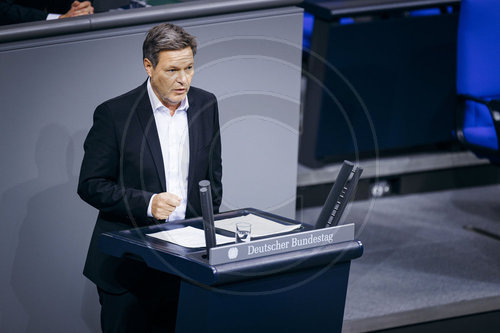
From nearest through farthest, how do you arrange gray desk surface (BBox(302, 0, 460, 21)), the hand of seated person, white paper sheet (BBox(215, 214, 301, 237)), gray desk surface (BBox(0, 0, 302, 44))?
white paper sheet (BBox(215, 214, 301, 237)), gray desk surface (BBox(0, 0, 302, 44)), the hand of seated person, gray desk surface (BBox(302, 0, 460, 21))

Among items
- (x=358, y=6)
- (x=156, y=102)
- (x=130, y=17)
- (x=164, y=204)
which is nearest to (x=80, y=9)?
(x=130, y=17)

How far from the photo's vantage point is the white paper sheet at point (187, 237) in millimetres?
2582

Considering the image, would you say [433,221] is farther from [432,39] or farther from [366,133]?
[432,39]

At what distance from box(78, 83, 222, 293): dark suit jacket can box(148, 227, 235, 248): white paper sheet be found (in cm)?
13

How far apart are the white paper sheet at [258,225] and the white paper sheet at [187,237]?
0.24 ft

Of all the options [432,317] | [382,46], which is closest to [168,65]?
[432,317]

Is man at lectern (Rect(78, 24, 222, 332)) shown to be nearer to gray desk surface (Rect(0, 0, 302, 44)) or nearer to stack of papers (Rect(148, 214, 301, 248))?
stack of papers (Rect(148, 214, 301, 248))

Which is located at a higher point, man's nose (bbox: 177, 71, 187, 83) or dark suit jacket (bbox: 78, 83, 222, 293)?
man's nose (bbox: 177, 71, 187, 83)

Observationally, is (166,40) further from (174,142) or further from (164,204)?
(164,204)

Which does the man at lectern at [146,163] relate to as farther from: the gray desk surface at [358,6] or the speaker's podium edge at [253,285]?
the gray desk surface at [358,6]

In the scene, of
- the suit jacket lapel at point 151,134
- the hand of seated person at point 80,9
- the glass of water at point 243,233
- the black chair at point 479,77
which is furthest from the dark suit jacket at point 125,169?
the black chair at point 479,77

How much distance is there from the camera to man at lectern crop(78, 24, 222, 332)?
2.74 meters

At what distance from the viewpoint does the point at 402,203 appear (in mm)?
5352

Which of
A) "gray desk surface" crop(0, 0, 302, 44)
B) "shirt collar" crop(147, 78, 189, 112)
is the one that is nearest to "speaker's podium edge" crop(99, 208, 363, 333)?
"shirt collar" crop(147, 78, 189, 112)
